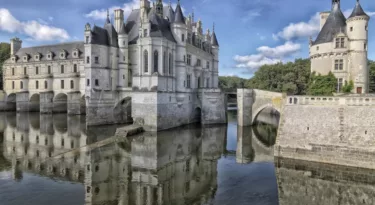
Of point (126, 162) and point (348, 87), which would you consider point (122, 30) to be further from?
point (348, 87)

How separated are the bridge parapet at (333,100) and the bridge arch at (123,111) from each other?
22.4 meters

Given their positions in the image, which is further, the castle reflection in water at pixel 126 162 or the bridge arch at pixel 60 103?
the bridge arch at pixel 60 103

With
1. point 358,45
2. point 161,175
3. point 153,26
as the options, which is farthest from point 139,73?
point 358,45

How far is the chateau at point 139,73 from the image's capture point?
30.2 metres

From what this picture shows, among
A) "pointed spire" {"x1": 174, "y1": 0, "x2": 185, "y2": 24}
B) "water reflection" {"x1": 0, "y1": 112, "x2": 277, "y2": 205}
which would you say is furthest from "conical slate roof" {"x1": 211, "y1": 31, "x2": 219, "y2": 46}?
"water reflection" {"x1": 0, "y1": 112, "x2": 277, "y2": 205}

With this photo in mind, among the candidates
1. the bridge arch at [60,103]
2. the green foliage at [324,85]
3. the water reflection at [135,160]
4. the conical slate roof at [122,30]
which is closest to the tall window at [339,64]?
the green foliage at [324,85]

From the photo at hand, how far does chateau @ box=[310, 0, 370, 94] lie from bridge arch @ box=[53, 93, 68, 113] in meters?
42.4

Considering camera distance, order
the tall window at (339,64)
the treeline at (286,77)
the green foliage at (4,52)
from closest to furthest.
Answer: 1. the tall window at (339,64)
2. the treeline at (286,77)
3. the green foliage at (4,52)

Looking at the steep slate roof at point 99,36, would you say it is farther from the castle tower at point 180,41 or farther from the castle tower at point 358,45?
the castle tower at point 358,45

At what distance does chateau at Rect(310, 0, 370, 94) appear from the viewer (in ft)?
83.8

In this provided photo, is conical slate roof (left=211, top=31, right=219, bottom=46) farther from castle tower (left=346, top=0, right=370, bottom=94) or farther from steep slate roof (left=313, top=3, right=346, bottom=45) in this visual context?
castle tower (left=346, top=0, right=370, bottom=94)

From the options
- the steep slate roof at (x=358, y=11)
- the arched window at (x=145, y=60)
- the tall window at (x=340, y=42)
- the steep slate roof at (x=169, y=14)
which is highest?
the steep slate roof at (x=169, y=14)

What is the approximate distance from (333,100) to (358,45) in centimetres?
1162

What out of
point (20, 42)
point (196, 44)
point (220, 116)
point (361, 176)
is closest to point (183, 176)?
point (361, 176)
